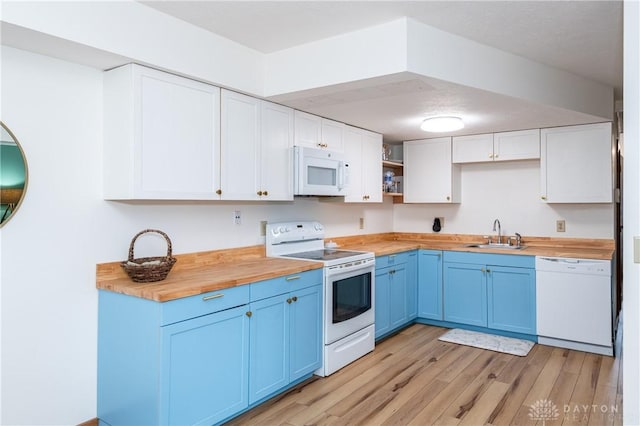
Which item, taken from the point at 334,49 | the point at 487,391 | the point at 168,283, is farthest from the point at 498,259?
the point at 168,283

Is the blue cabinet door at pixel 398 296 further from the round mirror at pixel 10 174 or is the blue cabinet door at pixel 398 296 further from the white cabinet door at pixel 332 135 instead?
the round mirror at pixel 10 174

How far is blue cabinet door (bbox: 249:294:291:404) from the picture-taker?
2.62 meters

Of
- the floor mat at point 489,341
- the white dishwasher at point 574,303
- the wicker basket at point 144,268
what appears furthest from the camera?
the floor mat at point 489,341

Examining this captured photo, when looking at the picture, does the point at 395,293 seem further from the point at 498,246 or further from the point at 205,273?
the point at 205,273

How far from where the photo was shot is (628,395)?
1.87m

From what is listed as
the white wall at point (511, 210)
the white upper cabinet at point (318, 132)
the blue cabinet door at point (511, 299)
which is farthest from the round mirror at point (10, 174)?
the white wall at point (511, 210)

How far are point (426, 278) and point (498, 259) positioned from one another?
762 mm

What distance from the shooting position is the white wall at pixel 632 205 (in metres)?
1.71

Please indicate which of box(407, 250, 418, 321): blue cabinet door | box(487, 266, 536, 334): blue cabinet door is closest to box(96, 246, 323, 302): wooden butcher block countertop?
box(407, 250, 418, 321): blue cabinet door

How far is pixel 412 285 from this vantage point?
14.7 ft

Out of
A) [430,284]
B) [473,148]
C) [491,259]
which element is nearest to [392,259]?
[430,284]

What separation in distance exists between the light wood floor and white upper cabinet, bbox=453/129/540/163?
1.86 meters

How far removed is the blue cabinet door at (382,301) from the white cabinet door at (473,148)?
1.54 m

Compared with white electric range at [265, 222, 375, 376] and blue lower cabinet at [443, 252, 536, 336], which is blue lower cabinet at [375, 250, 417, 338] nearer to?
white electric range at [265, 222, 375, 376]
